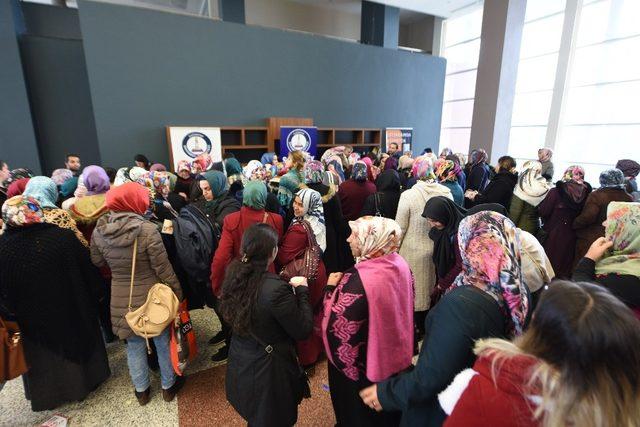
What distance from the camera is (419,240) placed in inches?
96.6

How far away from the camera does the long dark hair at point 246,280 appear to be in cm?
138

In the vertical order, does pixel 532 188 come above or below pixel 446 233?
above

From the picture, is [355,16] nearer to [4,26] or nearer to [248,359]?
[4,26]

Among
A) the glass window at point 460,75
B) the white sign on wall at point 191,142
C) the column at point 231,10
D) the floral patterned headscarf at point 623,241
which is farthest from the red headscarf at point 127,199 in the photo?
the glass window at point 460,75

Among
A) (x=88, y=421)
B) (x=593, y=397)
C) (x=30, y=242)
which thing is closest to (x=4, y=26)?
(x=30, y=242)

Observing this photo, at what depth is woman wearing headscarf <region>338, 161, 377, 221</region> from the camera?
3348mm

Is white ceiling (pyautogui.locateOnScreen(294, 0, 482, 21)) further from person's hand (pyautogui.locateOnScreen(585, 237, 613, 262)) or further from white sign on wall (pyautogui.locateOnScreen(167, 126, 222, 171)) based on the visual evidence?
person's hand (pyautogui.locateOnScreen(585, 237, 613, 262))

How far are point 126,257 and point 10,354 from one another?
0.84 m

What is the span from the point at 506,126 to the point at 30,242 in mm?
9468

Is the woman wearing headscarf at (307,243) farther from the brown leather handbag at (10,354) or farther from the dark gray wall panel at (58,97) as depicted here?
the dark gray wall panel at (58,97)

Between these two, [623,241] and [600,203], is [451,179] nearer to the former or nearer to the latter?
[600,203]

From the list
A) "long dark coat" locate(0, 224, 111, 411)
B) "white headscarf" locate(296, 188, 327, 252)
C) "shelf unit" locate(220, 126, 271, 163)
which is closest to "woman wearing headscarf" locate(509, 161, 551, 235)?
"white headscarf" locate(296, 188, 327, 252)

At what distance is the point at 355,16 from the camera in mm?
10641

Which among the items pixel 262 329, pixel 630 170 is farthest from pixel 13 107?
pixel 630 170
